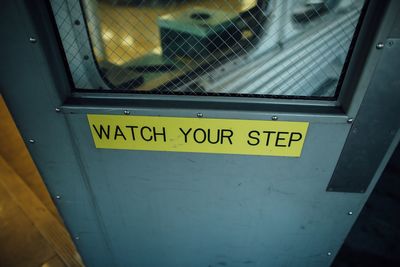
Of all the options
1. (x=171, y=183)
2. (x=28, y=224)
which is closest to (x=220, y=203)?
(x=171, y=183)

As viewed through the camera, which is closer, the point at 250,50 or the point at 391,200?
the point at 250,50

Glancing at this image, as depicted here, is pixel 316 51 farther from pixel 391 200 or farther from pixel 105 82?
pixel 391 200

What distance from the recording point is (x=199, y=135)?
1.01 metres

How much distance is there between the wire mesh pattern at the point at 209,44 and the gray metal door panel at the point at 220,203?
18 cm

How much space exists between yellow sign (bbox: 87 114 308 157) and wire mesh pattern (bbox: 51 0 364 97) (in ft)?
0.35

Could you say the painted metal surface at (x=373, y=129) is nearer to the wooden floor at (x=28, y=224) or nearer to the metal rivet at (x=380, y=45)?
the metal rivet at (x=380, y=45)

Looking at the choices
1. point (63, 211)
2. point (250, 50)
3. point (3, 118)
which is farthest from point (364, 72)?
point (3, 118)

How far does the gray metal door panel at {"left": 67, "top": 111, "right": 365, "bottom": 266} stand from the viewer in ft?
3.50

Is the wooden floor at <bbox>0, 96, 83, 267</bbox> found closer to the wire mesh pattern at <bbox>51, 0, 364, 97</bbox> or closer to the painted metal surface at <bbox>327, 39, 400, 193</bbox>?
the wire mesh pattern at <bbox>51, 0, 364, 97</bbox>

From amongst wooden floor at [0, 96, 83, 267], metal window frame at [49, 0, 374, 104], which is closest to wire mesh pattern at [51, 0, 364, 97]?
metal window frame at [49, 0, 374, 104]

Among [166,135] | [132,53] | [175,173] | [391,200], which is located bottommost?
[391,200]

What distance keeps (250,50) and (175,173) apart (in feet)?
1.75

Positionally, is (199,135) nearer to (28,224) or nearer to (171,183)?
(171,183)

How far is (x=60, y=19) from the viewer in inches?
35.4
